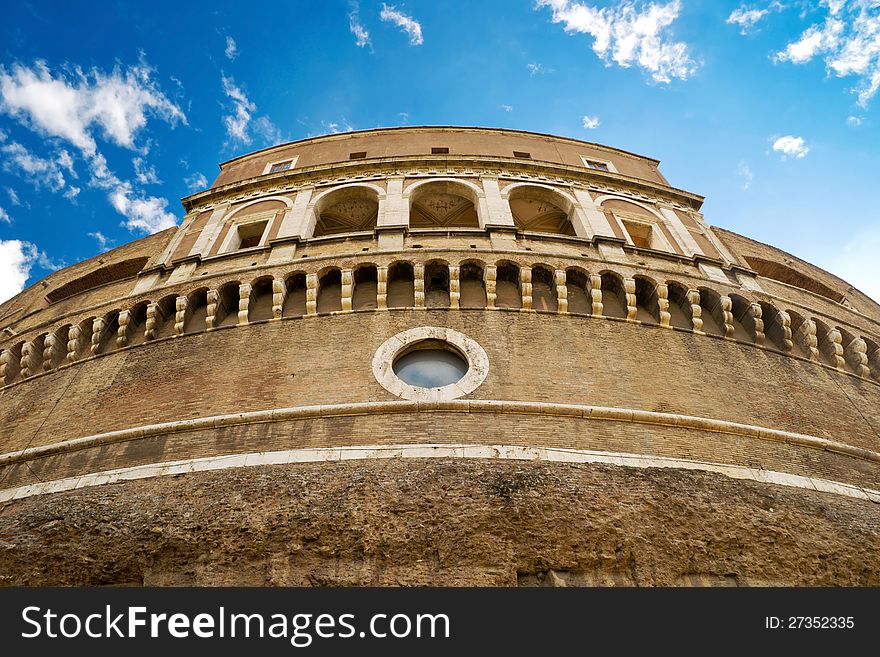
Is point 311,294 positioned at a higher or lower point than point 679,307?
higher

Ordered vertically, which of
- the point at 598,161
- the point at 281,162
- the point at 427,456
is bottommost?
the point at 427,456

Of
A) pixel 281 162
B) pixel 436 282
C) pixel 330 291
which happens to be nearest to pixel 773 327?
pixel 436 282

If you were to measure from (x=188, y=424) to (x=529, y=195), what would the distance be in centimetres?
876

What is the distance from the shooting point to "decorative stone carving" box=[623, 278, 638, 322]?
896 centimetres

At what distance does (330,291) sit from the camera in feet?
30.5

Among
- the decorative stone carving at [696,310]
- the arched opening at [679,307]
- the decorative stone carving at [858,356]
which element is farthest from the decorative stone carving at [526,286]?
the decorative stone carving at [858,356]

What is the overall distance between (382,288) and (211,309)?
271 centimetres

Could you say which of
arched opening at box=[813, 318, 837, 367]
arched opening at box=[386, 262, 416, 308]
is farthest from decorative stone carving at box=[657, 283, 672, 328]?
arched opening at box=[386, 262, 416, 308]

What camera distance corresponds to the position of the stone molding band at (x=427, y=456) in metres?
6.54

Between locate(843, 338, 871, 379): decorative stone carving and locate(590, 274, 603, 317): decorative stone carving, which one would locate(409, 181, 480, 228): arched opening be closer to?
locate(590, 274, 603, 317): decorative stone carving

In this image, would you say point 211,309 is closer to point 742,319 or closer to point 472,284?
point 472,284

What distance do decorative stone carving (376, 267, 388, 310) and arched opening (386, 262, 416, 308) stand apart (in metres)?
0.11
